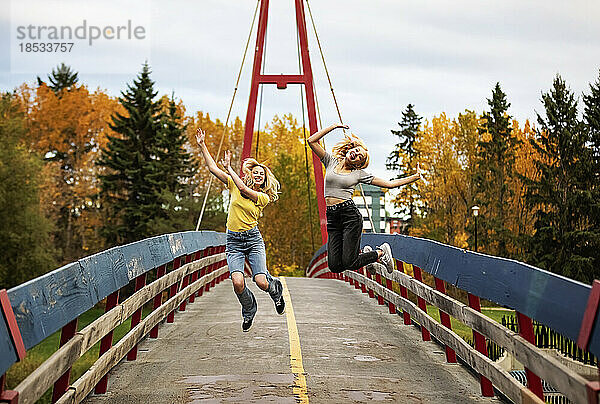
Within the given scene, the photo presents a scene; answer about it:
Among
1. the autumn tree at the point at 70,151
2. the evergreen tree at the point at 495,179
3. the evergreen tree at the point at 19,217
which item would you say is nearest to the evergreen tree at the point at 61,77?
the autumn tree at the point at 70,151

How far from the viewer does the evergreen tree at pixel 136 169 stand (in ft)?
157

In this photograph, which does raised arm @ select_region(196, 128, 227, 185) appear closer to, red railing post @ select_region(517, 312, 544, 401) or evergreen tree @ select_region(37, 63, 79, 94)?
red railing post @ select_region(517, 312, 544, 401)

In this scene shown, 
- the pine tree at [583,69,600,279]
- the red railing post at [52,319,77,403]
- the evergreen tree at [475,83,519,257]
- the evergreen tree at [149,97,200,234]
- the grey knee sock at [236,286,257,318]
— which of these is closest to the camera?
the red railing post at [52,319,77,403]

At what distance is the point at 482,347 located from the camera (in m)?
7.07

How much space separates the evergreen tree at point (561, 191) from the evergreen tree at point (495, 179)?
325 cm

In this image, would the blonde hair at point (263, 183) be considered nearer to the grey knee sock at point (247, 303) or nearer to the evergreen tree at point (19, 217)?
the grey knee sock at point (247, 303)

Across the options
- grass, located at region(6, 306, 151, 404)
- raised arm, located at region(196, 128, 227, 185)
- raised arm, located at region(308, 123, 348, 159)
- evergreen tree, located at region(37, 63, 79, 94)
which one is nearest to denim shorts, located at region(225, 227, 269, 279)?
raised arm, located at region(196, 128, 227, 185)

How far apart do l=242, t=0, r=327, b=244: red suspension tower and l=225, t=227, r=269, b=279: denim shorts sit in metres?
13.8

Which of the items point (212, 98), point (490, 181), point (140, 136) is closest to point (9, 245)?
point (140, 136)

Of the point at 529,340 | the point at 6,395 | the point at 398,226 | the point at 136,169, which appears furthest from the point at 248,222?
the point at 398,226

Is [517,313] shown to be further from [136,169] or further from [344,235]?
[136,169]

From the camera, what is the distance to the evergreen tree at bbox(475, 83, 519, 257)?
165ft

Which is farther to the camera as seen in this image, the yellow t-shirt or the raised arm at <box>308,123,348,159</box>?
the yellow t-shirt

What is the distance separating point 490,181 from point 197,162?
67.8 feet
